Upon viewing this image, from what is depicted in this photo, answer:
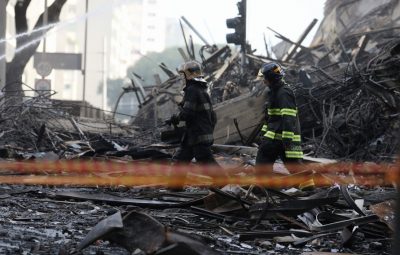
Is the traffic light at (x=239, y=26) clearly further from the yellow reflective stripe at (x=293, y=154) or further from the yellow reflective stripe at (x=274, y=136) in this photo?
the yellow reflective stripe at (x=293, y=154)

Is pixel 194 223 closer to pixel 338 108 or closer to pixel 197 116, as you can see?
pixel 197 116

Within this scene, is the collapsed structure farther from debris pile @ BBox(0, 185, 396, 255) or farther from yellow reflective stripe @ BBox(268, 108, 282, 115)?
yellow reflective stripe @ BBox(268, 108, 282, 115)

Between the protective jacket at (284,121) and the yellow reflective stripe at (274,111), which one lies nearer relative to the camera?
the protective jacket at (284,121)

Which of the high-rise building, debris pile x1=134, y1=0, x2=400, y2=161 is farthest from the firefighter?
the high-rise building

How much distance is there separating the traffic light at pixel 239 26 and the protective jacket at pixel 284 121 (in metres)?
7.79

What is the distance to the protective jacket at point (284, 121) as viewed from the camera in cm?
821

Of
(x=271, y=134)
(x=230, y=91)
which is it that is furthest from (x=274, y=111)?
(x=230, y=91)

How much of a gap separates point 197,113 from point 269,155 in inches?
43.5

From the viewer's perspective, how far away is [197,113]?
8.55 m

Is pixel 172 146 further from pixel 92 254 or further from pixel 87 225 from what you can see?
pixel 92 254

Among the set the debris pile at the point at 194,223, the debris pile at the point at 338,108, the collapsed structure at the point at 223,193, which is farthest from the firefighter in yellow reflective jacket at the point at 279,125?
the debris pile at the point at 338,108

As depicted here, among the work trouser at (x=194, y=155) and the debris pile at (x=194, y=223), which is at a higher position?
the work trouser at (x=194, y=155)

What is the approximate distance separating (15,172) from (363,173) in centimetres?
568

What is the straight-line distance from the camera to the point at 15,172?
9.85 metres
